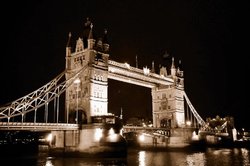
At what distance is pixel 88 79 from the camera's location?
119 ft

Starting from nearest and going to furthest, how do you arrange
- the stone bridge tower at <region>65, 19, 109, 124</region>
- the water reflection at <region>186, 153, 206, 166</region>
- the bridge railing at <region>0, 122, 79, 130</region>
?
1. the bridge railing at <region>0, 122, 79, 130</region>
2. the water reflection at <region>186, 153, 206, 166</region>
3. the stone bridge tower at <region>65, 19, 109, 124</region>

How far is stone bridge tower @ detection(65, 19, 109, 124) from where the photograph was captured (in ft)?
118

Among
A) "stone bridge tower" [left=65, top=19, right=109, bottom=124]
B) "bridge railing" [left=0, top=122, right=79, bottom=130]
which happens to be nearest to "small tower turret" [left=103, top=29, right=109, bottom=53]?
"stone bridge tower" [left=65, top=19, right=109, bottom=124]

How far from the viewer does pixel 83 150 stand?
3241 cm

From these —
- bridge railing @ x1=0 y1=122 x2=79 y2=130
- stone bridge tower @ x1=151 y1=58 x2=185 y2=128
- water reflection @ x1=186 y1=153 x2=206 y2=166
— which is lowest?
water reflection @ x1=186 y1=153 x2=206 y2=166

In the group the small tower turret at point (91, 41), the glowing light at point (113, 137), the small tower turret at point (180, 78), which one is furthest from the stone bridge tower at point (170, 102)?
the glowing light at point (113, 137)

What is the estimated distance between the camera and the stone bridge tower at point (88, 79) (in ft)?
118

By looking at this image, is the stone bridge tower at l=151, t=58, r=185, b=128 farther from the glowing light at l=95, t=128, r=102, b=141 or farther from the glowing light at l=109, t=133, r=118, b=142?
the glowing light at l=95, t=128, r=102, b=141

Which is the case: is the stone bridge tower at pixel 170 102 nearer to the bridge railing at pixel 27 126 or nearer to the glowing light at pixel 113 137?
the glowing light at pixel 113 137

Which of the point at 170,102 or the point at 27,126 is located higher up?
the point at 170,102

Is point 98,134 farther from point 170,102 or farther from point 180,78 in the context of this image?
point 180,78

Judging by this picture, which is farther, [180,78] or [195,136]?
[180,78]

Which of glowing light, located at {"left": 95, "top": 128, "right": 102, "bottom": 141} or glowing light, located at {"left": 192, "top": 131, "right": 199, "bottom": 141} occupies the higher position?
glowing light, located at {"left": 95, "top": 128, "right": 102, "bottom": 141}

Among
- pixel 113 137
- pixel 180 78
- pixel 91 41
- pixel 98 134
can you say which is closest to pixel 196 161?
pixel 113 137
